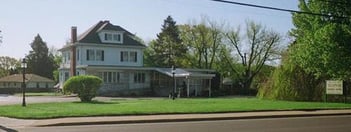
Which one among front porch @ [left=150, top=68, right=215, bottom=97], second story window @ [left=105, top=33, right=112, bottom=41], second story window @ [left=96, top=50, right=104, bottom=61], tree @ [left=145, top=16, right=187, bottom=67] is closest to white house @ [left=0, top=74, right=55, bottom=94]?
tree @ [left=145, top=16, right=187, bottom=67]

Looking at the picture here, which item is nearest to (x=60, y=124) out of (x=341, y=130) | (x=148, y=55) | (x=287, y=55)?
(x=341, y=130)

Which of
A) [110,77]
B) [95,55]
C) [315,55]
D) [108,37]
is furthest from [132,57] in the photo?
[315,55]

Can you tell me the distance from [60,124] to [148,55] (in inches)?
2730

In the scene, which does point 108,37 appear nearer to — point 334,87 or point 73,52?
point 73,52

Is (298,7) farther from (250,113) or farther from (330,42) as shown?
(250,113)

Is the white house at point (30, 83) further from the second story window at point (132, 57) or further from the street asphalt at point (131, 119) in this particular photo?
the street asphalt at point (131, 119)

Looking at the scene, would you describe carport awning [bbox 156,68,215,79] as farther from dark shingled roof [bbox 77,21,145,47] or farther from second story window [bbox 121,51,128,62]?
dark shingled roof [bbox 77,21,145,47]

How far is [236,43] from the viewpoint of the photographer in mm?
81375

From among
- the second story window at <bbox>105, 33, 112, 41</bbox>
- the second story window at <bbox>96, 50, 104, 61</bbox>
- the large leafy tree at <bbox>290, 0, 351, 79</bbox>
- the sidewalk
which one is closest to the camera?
the sidewalk

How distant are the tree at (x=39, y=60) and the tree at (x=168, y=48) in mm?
24721

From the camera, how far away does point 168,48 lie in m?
86.0

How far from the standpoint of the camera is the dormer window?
63931 mm

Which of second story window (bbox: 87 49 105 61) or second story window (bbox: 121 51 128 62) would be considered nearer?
second story window (bbox: 87 49 105 61)

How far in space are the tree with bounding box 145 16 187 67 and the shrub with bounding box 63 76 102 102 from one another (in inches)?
1792
